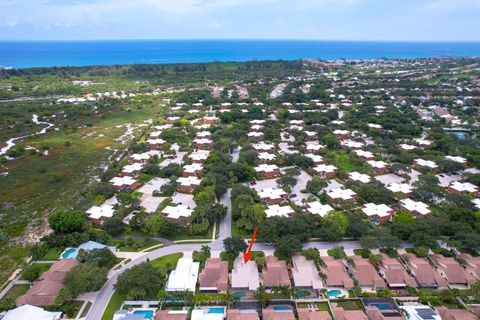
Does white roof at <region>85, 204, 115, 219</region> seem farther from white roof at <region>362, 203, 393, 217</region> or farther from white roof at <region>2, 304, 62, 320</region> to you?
white roof at <region>362, 203, 393, 217</region>

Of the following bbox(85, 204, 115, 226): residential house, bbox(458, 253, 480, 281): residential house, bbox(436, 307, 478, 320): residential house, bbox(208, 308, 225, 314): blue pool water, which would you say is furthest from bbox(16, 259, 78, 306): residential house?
bbox(458, 253, 480, 281): residential house

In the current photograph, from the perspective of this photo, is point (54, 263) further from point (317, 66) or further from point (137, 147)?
point (317, 66)

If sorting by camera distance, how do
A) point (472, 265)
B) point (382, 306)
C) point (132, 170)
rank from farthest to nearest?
point (132, 170) < point (472, 265) < point (382, 306)

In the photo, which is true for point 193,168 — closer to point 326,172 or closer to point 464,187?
point 326,172

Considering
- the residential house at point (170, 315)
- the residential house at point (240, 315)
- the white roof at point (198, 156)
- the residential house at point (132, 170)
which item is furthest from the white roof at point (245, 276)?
the residential house at point (132, 170)

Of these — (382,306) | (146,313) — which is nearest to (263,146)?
(382,306)

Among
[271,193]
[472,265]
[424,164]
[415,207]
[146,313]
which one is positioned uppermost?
[424,164]
